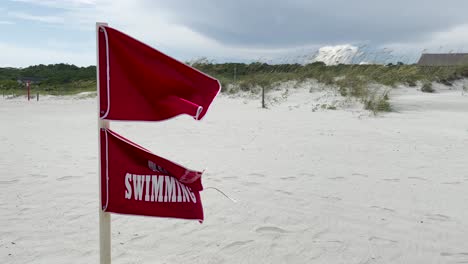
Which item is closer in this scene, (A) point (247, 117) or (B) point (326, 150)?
(B) point (326, 150)

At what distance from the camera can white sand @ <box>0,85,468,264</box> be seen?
312 cm

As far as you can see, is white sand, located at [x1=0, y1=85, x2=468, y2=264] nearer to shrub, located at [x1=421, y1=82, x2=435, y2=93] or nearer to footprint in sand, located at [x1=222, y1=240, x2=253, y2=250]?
footprint in sand, located at [x1=222, y1=240, x2=253, y2=250]

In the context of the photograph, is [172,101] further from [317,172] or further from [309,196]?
[317,172]


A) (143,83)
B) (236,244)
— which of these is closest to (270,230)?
(236,244)

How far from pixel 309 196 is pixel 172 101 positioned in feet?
9.08

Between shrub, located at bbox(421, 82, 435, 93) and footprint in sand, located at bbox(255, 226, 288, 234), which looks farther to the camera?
shrub, located at bbox(421, 82, 435, 93)

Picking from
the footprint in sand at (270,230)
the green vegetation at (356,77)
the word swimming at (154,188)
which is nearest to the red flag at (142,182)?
the word swimming at (154,188)

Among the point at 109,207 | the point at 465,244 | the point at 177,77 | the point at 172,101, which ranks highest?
the point at 177,77

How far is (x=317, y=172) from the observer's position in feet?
17.8

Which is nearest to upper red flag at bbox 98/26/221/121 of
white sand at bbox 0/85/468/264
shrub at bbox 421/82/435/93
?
white sand at bbox 0/85/468/264

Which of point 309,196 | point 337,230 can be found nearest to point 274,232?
point 337,230

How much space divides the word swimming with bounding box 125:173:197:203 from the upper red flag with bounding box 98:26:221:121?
0.35 meters

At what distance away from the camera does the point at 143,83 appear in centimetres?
209

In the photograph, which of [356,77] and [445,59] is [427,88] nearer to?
[356,77]
